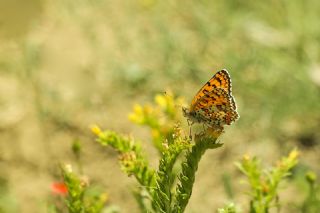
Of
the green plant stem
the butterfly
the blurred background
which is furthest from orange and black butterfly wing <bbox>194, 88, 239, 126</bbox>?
the blurred background

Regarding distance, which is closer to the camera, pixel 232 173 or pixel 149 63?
pixel 232 173

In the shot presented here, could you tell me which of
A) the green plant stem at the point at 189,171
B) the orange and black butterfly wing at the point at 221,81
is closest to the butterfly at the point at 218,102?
the orange and black butterfly wing at the point at 221,81

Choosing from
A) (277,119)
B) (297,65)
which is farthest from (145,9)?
(277,119)

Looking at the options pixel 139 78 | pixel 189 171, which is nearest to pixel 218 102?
pixel 189 171

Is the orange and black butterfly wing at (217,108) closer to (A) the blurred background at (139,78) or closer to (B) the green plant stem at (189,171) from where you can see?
(B) the green plant stem at (189,171)

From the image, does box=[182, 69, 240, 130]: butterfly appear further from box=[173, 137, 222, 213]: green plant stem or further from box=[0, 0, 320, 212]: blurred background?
box=[0, 0, 320, 212]: blurred background

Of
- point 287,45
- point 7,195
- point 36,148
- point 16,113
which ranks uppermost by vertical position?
point 287,45

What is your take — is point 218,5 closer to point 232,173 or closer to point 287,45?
point 287,45
